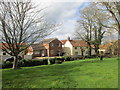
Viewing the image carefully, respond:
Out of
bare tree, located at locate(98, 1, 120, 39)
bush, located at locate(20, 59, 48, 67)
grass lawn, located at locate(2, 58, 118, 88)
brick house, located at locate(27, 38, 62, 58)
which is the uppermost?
bare tree, located at locate(98, 1, 120, 39)

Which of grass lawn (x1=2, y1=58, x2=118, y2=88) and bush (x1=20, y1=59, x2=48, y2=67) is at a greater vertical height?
grass lawn (x1=2, y1=58, x2=118, y2=88)

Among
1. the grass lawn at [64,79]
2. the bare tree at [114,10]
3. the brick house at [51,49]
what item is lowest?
the grass lawn at [64,79]

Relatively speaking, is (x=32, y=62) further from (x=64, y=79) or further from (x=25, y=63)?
(x=64, y=79)

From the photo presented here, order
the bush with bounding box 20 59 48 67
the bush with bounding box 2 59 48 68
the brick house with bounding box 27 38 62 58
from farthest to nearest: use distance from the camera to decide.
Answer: the brick house with bounding box 27 38 62 58 < the bush with bounding box 20 59 48 67 < the bush with bounding box 2 59 48 68

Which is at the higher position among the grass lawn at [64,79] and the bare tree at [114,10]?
the bare tree at [114,10]

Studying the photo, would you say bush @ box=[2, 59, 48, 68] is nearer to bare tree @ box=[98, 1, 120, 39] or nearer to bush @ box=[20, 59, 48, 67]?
bush @ box=[20, 59, 48, 67]

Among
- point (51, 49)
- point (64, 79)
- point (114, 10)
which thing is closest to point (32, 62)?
point (64, 79)

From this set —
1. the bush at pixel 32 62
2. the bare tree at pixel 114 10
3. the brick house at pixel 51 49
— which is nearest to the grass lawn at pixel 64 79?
the bush at pixel 32 62

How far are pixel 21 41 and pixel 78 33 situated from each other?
2787cm

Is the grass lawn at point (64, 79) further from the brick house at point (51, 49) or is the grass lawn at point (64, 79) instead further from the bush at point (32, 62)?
the brick house at point (51, 49)

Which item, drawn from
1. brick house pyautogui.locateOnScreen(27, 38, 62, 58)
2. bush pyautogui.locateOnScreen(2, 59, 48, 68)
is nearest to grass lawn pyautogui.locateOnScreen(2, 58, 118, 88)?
bush pyautogui.locateOnScreen(2, 59, 48, 68)

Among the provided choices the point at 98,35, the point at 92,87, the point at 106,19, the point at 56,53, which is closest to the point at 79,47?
the point at 56,53

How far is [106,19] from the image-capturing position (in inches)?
746

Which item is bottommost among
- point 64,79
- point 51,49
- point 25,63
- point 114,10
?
point 25,63
